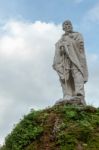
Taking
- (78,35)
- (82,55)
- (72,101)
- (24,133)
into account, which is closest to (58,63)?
(82,55)

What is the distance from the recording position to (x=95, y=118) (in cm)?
1345

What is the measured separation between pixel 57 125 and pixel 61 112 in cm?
67

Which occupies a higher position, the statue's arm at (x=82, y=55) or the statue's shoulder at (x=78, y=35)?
the statue's shoulder at (x=78, y=35)

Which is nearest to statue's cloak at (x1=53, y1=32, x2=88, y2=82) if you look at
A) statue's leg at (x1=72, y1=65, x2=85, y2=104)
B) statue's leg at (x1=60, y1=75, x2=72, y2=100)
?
statue's leg at (x1=72, y1=65, x2=85, y2=104)

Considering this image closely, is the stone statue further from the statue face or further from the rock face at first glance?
the rock face

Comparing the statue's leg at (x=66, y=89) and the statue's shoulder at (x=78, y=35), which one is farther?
the statue's shoulder at (x=78, y=35)

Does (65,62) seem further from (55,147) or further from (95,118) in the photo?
(55,147)

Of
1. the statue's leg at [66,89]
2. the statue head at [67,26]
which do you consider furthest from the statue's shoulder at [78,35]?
the statue's leg at [66,89]

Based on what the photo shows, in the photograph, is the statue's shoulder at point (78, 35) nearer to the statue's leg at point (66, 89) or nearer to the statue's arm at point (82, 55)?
the statue's arm at point (82, 55)

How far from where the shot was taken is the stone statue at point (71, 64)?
1562cm

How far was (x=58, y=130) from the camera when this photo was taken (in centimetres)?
1277

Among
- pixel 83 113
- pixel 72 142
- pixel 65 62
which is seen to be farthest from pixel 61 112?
pixel 65 62

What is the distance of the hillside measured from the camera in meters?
12.4

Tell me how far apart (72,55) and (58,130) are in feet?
11.5
